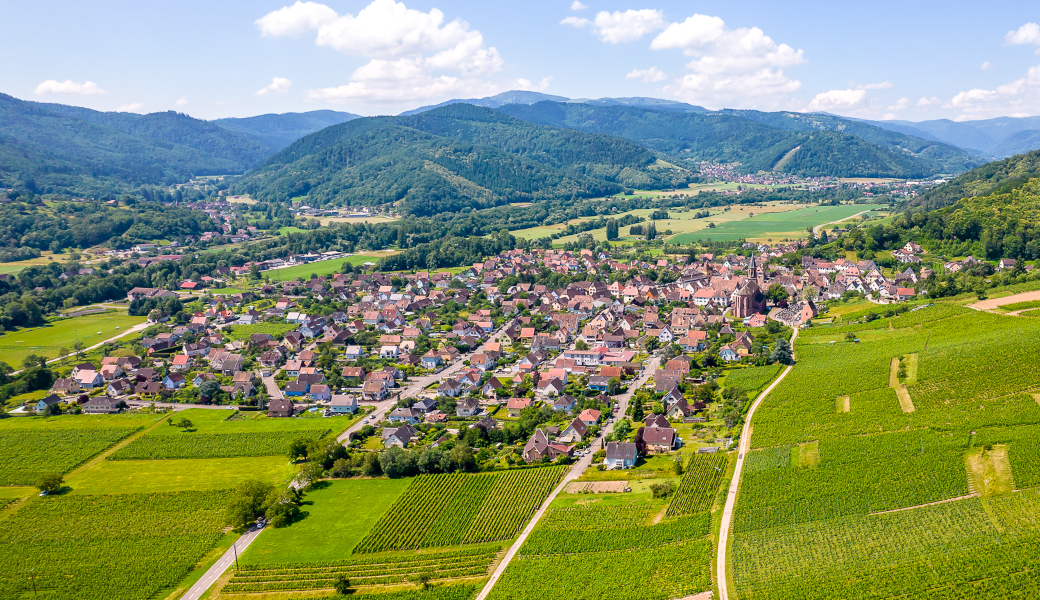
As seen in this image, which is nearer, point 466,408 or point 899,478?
point 899,478

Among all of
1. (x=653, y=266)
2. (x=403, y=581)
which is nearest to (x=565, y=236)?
(x=653, y=266)

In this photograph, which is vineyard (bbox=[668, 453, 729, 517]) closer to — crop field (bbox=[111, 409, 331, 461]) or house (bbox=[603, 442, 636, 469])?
house (bbox=[603, 442, 636, 469])

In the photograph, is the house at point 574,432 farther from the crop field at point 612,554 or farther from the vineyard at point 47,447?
the vineyard at point 47,447

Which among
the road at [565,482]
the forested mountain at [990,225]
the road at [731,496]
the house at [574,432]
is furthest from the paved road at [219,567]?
the forested mountain at [990,225]

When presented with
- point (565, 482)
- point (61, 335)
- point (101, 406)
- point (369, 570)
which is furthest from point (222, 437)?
point (61, 335)

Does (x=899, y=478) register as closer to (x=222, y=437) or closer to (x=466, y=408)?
(x=466, y=408)

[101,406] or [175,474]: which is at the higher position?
[101,406]
